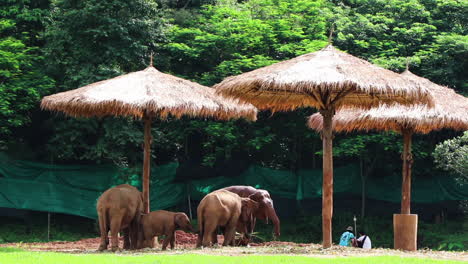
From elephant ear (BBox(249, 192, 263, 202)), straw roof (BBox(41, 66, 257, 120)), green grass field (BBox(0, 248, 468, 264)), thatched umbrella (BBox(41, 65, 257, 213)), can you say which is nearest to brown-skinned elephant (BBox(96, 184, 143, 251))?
thatched umbrella (BBox(41, 65, 257, 213))

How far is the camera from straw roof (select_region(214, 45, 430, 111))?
10664 mm

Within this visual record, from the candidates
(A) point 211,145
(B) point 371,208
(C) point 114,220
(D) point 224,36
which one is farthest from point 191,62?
(C) point 114,220

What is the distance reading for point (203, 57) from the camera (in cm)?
2105

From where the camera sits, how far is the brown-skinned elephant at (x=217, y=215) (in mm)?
12398

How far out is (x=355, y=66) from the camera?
11.1 metres

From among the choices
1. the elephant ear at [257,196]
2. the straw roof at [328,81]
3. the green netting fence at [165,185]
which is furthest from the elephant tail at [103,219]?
the green netting fence at [165,185]

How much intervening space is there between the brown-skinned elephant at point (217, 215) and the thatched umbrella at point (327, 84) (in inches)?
71.0

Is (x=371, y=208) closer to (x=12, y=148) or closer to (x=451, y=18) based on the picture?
(x=451, y=18)

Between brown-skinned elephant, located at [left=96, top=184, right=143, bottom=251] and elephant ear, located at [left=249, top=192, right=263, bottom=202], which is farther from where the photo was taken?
elephant ear, located at [left=249, top=192, right=263, bottom=202]

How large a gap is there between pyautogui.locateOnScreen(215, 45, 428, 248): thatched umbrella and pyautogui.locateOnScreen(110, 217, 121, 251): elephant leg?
8.63 feet

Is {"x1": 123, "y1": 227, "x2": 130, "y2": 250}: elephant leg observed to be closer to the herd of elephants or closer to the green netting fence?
the herd of elephants

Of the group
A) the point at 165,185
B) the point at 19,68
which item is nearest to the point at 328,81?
the point at 165,185

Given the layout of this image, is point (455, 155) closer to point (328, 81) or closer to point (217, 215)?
point (217, 215)

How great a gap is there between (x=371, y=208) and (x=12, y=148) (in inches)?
391
